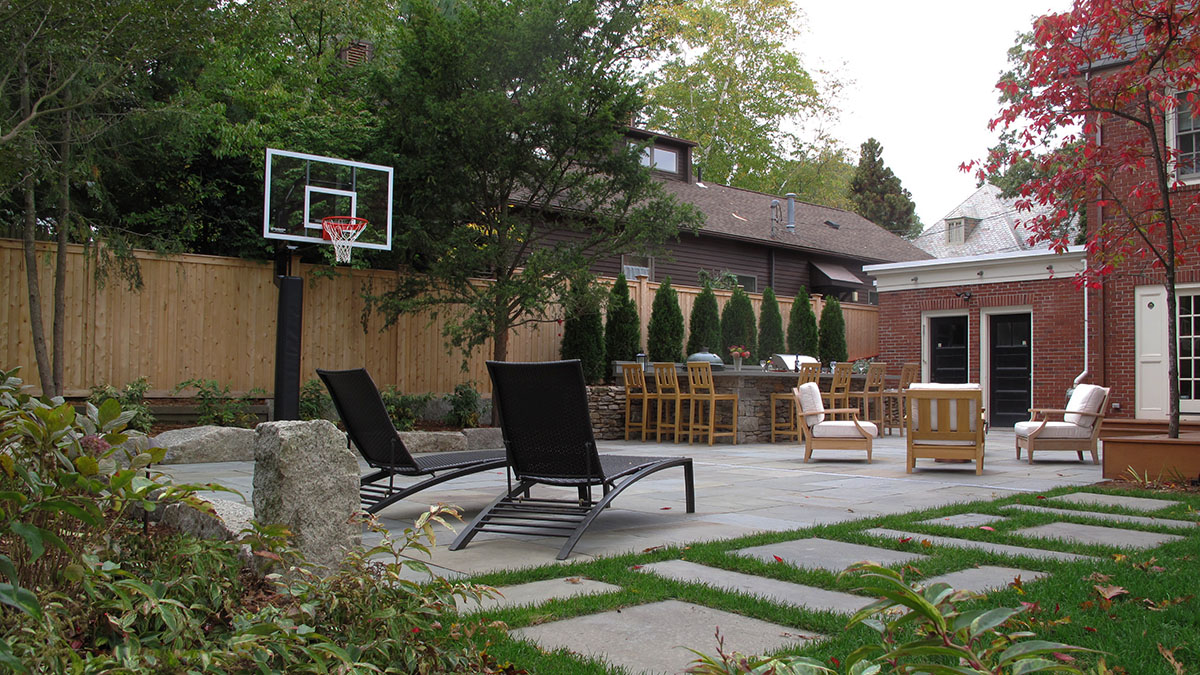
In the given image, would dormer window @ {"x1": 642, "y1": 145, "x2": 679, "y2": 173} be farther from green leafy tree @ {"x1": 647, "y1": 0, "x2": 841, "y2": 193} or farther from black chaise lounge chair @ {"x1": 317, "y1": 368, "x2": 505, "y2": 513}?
black chaise lounge chair @ {"x1": 317, "y1": 368, "x2": 505, "y2": 513}

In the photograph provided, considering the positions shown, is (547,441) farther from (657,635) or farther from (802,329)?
(802,329)

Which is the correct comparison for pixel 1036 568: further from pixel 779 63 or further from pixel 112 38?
pixel 779 63

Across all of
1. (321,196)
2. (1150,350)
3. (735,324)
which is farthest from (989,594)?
(735,324)

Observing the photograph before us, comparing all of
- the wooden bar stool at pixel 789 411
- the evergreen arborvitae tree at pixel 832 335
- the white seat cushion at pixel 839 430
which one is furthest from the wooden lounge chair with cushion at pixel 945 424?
the evergreen arborvitae tree at pixel 832 335

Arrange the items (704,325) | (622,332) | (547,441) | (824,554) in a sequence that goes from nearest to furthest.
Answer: (824,554) → (547,441) → (622,332) → (704,325)

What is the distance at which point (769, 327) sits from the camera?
1747 cm

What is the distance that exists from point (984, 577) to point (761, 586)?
98 cm

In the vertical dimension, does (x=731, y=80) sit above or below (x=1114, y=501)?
above

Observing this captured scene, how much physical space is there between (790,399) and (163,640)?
469 inches

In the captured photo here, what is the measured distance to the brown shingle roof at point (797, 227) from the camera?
22.2 metres

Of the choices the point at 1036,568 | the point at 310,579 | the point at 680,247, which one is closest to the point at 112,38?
the point at 310,579

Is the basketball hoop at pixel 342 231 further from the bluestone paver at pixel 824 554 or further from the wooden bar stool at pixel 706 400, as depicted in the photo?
the bluestone paver at pixel 824 554

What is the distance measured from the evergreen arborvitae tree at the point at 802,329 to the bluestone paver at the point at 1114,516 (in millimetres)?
11714

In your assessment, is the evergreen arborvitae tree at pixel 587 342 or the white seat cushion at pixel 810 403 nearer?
the white seat cushion at pixel 810 403
